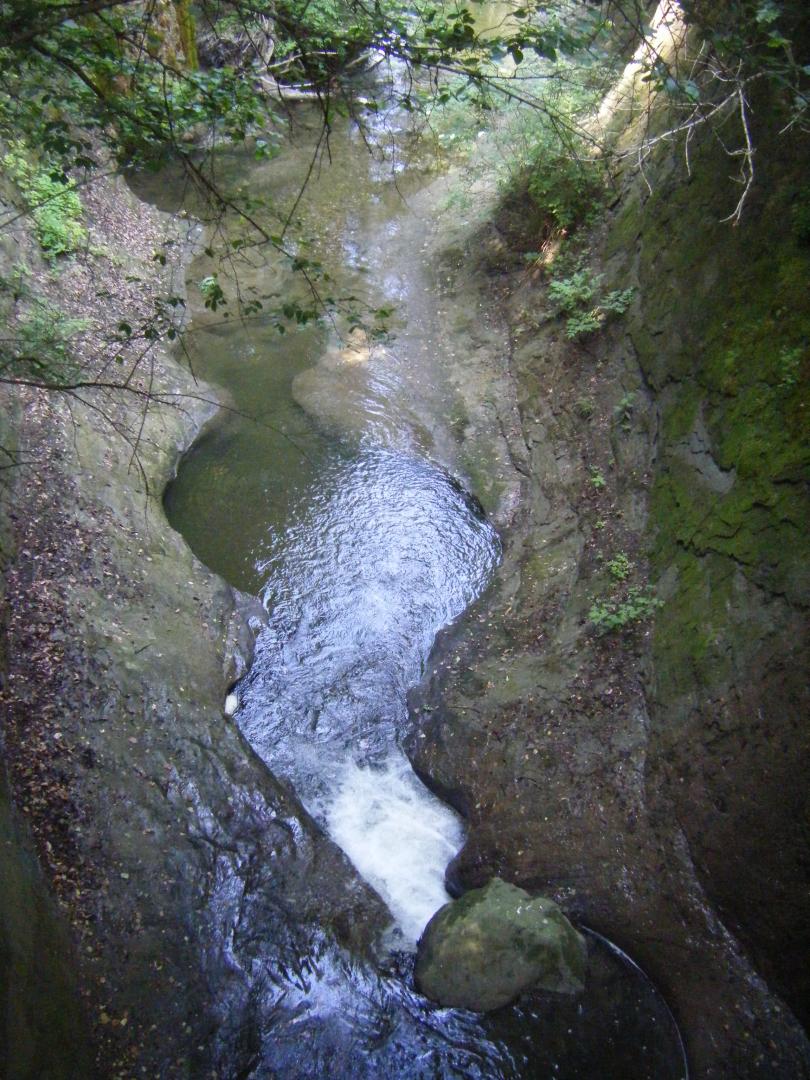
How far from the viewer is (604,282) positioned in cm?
926

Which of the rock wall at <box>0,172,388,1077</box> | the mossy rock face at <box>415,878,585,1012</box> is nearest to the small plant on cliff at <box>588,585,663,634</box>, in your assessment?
the mossy rock face at <box>415,878,585,1012</box>

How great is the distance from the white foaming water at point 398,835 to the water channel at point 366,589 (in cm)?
1

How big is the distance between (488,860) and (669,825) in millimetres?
1445

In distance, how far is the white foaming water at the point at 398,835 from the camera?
228 inches

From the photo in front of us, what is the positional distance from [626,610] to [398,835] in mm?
2808

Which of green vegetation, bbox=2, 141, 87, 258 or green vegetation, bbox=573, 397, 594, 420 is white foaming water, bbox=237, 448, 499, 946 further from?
green vegetation, bbox=2, 141, 87, 258

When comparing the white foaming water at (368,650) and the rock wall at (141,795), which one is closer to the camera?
the rock wall at (141,795)

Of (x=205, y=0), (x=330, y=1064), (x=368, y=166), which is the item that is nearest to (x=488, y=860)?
(x=330, y=1064)

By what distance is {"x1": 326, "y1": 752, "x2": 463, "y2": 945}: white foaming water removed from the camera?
5.80 meters

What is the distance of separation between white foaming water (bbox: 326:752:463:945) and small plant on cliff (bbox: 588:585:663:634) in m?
2.17

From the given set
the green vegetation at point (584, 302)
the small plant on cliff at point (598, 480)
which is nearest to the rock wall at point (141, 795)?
the small plant on cliff at point (598, 480)

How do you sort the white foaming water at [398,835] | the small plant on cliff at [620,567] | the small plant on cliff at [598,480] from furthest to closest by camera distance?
the small plant on cliff at [598,480] < the small plant on cliff at [620,567] < the white foaming water at [398,835]

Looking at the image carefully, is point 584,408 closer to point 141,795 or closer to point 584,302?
point 584,302

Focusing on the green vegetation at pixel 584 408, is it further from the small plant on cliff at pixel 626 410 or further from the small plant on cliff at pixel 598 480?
the small plant on cliff at pixel 598 480
